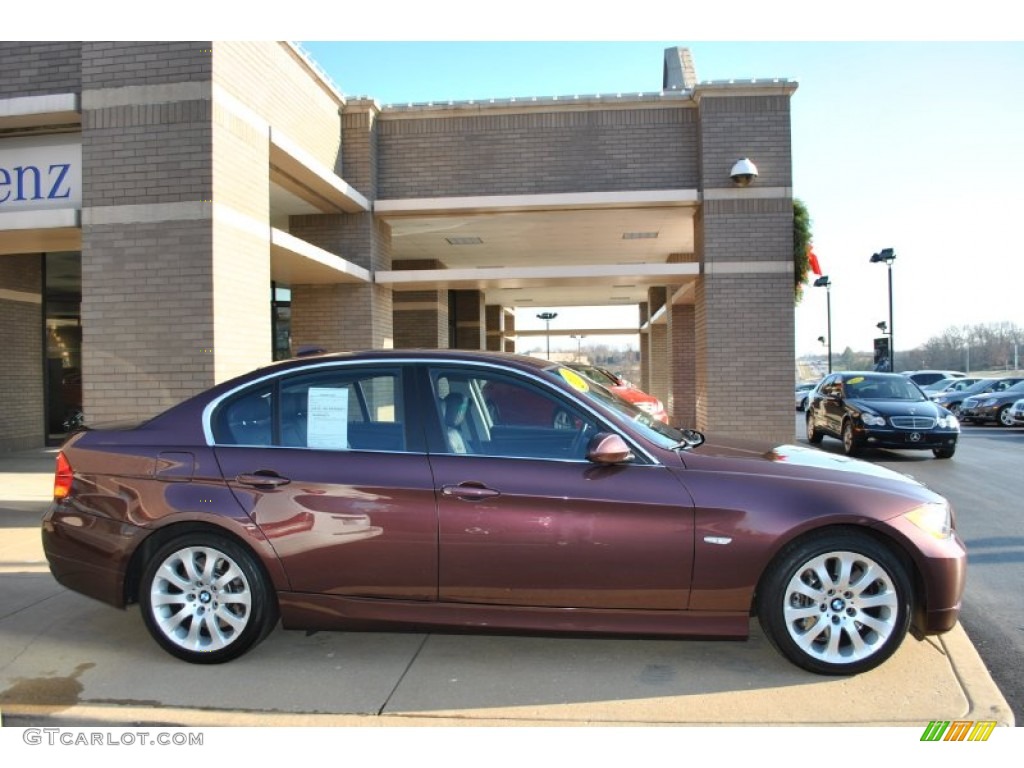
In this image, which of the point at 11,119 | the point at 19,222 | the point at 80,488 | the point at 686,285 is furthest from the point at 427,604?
the point at 686,285

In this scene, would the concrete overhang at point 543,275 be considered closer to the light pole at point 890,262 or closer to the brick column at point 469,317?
the brick column at point 469,317

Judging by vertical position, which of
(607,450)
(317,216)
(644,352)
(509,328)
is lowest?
(607,450)

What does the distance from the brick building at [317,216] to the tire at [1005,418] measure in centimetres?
988

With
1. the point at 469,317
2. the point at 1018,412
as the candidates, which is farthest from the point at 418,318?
the point at 1018,412

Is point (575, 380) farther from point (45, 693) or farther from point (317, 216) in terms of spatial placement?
point (317, 216)

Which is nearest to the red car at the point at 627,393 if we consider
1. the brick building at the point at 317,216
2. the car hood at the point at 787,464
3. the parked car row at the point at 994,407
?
the brick building at the point at 317,216

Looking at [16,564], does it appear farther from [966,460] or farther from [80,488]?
[966,460]

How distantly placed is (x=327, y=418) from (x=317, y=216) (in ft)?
27.8

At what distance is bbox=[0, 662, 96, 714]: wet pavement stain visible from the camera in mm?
3379

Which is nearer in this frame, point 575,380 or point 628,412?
point 575,380

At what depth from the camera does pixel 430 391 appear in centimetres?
386

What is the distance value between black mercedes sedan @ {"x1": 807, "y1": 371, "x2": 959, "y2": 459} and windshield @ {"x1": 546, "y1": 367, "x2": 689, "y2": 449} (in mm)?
8645

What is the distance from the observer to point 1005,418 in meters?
19.9

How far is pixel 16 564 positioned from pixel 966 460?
42.5 feet
